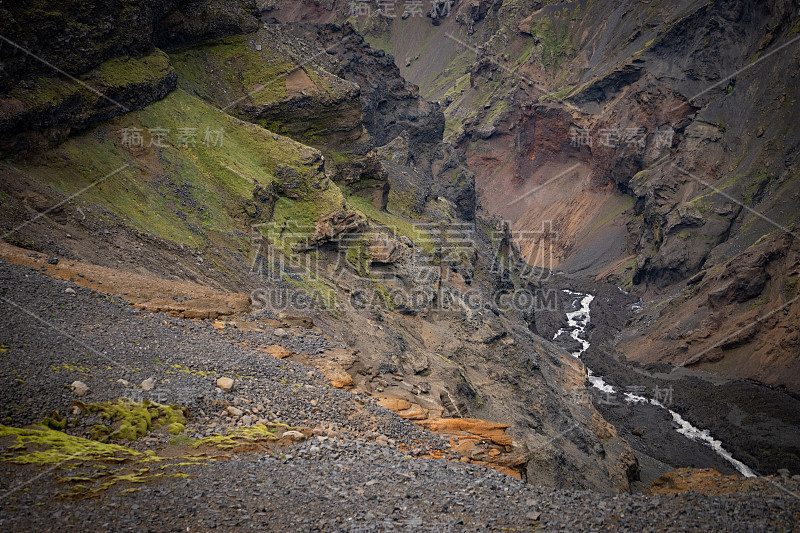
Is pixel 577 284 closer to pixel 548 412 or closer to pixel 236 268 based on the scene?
pixel 548 412

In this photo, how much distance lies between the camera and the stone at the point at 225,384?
1527cm

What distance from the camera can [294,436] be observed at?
14266 millimetres

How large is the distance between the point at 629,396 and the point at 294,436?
48.9 meters

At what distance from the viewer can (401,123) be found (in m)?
80.8

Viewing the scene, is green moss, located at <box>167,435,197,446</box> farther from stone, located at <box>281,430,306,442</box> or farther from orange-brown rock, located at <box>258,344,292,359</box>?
orange-brown rock, located at <box>258,344,292,359</box>

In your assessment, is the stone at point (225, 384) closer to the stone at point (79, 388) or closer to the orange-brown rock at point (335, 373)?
the stone at point (79, 388)

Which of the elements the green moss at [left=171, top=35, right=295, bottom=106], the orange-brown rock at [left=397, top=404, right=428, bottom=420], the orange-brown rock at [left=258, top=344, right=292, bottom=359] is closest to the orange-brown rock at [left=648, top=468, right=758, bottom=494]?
the orange-brown rock at [left=397, top=404, right=428, bottom=420]

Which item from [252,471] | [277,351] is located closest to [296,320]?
[277,351]

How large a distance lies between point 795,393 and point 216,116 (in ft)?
167

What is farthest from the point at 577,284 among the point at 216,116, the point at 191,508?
the point at 191,508

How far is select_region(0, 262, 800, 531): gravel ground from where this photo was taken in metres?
9.84

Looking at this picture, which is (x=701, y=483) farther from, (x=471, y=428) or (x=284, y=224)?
(x=284, y=224)

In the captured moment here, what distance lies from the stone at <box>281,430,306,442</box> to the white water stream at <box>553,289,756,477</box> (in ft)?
124

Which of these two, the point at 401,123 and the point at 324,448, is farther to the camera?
the point at 401,123
